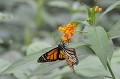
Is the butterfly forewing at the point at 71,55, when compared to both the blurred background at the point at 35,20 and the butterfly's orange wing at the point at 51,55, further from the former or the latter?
the blurred background at the point at 35,20

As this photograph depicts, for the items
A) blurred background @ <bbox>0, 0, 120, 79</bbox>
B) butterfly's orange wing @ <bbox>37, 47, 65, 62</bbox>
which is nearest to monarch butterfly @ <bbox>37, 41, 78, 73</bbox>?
butterfly's orange wing @ <bbox>37, 47, 65, 62</bbox>

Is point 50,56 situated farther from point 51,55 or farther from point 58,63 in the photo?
point 58,63

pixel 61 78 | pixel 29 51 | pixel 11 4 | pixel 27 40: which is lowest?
pixel 61 78

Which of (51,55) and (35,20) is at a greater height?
(35,20)

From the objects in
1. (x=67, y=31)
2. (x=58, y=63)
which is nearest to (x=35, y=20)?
(x=58, y=63)

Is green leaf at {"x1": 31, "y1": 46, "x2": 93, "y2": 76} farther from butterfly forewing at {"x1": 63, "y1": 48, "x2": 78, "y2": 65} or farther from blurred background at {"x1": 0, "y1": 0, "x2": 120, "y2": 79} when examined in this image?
blurred background at {"x1": 0, "y1": 0, "x2": 120, "y2": 79}

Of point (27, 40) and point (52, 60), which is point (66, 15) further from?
point (52, 60)

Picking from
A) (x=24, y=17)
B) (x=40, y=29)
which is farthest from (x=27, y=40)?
(x=24, y=17)

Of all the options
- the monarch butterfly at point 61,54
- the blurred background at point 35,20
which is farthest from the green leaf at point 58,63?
the blurred background at point 35,20
